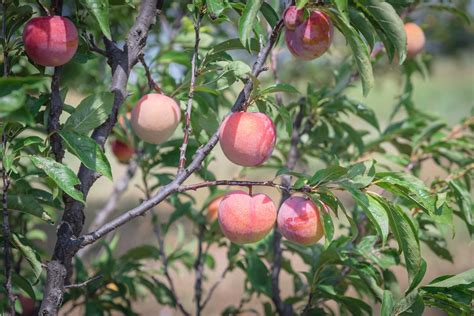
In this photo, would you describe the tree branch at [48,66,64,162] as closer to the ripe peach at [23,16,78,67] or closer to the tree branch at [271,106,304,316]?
the ripe peach at [23,16,78,67]

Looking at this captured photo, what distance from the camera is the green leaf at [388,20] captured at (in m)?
0.90

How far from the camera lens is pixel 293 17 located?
0.88 metres

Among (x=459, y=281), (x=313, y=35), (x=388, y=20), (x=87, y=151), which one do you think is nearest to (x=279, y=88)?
(x=313, y=35)

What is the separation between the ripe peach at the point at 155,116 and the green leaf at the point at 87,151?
5.8 inches

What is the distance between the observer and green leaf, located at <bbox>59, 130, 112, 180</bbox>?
2.68 feet

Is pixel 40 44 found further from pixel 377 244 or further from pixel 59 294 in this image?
pixel 377 244

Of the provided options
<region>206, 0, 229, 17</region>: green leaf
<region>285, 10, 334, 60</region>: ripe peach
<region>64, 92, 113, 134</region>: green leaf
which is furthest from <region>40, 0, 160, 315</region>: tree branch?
<region>285, 10, 334, 60</region>: ripe peach

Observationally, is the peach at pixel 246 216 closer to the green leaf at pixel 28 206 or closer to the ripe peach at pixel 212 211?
the green leaf at pixel 28 206

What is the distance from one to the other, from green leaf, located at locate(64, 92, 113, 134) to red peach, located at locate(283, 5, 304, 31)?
31 centimetres

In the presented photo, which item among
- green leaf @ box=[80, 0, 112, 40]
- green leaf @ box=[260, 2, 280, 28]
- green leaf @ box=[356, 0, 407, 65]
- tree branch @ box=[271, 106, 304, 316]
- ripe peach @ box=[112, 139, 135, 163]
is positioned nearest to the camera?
green leaf @ box=[80, 0, 112, 40]

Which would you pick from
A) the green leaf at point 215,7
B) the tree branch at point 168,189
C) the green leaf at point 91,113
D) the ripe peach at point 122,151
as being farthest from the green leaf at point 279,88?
the ripe peach at point 122,151

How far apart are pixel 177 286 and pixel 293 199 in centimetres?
299

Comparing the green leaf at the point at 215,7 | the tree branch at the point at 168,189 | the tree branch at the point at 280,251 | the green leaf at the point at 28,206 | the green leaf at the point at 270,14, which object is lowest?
the tree branch at the point at 280,251

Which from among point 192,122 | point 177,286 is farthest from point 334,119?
point 177,286
